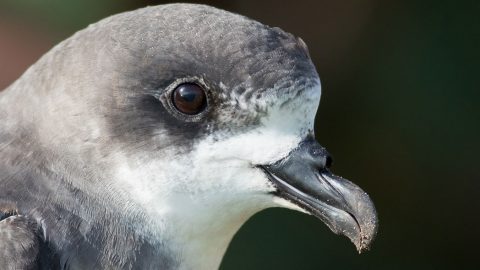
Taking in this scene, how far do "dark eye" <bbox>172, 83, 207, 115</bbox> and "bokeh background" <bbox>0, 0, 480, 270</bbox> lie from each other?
5.44ft

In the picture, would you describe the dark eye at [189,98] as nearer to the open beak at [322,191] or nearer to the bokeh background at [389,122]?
the open beak at [322,191]

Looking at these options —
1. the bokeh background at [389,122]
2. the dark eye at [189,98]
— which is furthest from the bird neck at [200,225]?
the bokeh background at [389,122]

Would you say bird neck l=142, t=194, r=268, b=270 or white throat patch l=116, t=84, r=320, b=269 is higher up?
white throat patch l=116, t=84, r=320, b=269

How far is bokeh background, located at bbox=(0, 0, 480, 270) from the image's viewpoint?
380 cm

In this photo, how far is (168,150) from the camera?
2.11m

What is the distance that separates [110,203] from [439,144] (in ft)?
6.65

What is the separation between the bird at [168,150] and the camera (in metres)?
2.09

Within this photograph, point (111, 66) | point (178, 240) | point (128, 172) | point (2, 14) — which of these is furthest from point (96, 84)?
point (2, 14)

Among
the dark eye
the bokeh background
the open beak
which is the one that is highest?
the dark eye

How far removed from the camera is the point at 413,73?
12.7ft

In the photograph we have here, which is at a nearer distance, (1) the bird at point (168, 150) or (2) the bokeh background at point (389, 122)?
(1) the bird at point (168, 150)

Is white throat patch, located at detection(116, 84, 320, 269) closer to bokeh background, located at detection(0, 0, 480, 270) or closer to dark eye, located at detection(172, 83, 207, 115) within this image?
dark eye, located at detection(172, 83, 207, 115)

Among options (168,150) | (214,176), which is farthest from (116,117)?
(214,176)

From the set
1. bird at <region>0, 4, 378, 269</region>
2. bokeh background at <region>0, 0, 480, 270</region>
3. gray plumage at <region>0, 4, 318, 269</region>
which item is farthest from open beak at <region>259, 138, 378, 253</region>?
bokeh background at <region>0, 0, 480, 270</region>
